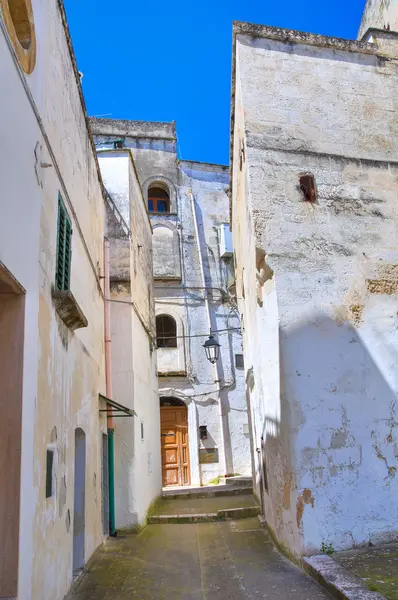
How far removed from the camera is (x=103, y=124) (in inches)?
761

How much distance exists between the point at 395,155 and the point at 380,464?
192 inches

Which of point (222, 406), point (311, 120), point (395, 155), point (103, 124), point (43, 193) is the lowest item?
point (222, 406)

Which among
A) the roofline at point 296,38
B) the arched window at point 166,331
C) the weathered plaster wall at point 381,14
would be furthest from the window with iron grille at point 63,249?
the arched window at point 166,331

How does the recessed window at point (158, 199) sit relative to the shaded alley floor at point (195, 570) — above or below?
above

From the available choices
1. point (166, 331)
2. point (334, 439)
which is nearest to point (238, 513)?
point (334, 439)

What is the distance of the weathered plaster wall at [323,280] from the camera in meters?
6.34

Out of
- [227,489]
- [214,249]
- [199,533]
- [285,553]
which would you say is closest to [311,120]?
[285,553]

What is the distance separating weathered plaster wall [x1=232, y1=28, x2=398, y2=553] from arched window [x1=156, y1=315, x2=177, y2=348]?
8.23 m

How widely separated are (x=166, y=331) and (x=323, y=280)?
10687 mm

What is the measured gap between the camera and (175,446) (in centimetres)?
1622

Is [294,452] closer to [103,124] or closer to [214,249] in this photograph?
[214,249]

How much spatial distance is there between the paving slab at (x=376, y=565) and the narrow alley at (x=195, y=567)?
0.45 m

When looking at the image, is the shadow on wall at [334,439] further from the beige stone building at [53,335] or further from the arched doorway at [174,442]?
A: the arched doorway at [174,442]

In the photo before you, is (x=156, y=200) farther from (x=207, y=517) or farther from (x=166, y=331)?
(x=207, y=517)
